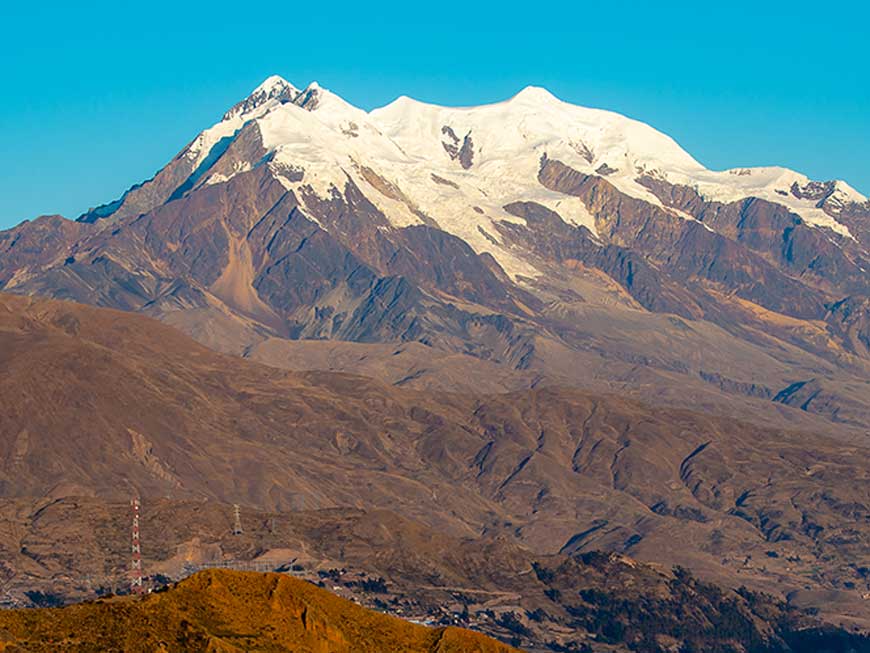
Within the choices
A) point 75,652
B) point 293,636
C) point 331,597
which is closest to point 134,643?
point 75,652

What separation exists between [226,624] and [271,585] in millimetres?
3965

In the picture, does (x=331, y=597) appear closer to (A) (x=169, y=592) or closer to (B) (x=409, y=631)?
(B) (x=409, y=631)

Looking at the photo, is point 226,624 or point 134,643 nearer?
point 134,643

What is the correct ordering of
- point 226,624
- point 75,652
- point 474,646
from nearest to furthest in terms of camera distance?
point 75,652, point 226,624, point 474,646

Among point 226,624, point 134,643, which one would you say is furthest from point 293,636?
point 134,643

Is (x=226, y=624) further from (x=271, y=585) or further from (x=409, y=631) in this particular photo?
(x=409, y=631)

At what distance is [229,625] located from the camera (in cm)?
8150

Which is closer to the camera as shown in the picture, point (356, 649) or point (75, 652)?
point (75, 652)

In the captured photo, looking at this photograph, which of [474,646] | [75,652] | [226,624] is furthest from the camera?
[474,646]

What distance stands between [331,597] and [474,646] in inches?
303

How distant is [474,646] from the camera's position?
88625 millimetres

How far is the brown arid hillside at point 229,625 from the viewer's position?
7669cm

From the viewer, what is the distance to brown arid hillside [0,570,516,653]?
252 ft

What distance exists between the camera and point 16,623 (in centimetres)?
7856
